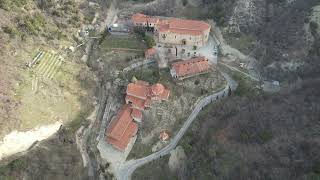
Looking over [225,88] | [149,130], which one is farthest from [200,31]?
[149,130]

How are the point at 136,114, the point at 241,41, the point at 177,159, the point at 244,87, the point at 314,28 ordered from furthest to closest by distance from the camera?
the point at 241,41 → the point at 314,28 → the point at 244,87 → the point at 136,114 → the point at 177,159

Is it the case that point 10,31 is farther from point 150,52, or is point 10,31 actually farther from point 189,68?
point 189,68

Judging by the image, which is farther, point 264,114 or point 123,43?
point 123,43

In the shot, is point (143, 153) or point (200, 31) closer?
point (143, 153)

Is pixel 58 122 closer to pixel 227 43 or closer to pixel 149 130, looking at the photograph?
pixel 149 130

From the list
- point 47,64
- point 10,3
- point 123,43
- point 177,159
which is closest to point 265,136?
point 177,159

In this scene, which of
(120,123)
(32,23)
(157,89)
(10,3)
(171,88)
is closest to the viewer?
(120,123)
